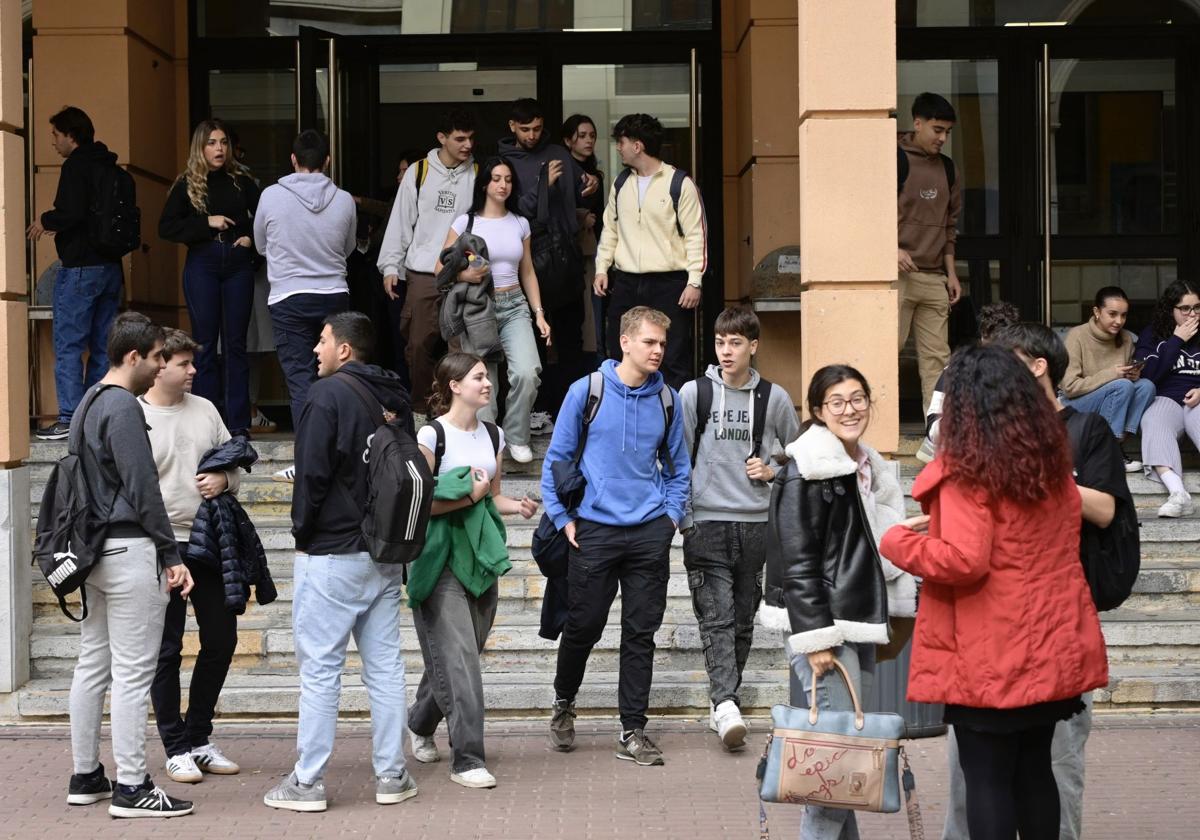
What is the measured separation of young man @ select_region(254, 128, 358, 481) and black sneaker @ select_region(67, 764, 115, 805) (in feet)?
11.4

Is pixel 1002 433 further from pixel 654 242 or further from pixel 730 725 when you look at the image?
pixel 654 242

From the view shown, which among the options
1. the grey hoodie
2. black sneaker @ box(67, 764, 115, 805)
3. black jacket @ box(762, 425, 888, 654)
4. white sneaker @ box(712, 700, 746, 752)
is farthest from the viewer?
the grey hoodie

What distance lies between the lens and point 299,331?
1015 centimetres

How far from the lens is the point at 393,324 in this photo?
11.3m

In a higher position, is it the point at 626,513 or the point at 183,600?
the point at 626,513

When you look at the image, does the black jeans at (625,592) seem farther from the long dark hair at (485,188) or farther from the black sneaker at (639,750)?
the long dark hair at (485,188)

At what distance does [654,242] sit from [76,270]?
12.1 ft

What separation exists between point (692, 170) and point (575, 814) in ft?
23.7

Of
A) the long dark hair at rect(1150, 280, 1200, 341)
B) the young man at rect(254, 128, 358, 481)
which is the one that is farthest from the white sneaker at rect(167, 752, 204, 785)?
the long dark hair at rect(1150, 280, 1200, 341)

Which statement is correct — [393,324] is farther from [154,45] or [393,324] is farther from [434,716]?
[434,716]

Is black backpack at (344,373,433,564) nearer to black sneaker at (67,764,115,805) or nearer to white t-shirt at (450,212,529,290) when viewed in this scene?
black sneaker at (67,764,115,805)

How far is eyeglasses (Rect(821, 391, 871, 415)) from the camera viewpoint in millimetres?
5359

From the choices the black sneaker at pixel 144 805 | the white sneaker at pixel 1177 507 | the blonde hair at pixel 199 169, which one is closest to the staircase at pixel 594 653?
the white sneaker at pixel 1177 507

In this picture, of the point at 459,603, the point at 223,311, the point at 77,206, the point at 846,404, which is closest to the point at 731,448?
the point at 459,603
